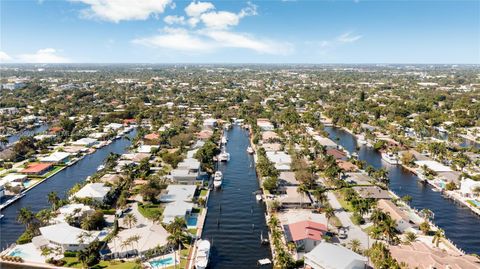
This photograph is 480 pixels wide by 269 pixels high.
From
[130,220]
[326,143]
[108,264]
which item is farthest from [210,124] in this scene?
[108,264]

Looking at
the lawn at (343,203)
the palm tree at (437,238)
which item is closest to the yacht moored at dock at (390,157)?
the lawn at (343,203)

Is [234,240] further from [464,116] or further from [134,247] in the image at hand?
[464,116]

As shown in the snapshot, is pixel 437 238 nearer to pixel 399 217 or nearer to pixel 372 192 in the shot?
pixel 399 217

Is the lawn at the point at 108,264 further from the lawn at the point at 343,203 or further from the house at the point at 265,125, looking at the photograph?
the house at the point at 265,125

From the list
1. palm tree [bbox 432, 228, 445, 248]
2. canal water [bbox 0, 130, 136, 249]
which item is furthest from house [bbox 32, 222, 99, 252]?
palm tree [bbox 432, 228, 445, 248]

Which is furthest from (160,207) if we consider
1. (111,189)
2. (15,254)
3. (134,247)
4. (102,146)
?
(102,146)

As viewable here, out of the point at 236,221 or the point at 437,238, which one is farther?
the point at 236,221

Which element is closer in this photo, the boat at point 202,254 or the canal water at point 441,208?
the boat at point 202,254

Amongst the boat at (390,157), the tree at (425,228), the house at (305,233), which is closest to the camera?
the house at (305,233)
